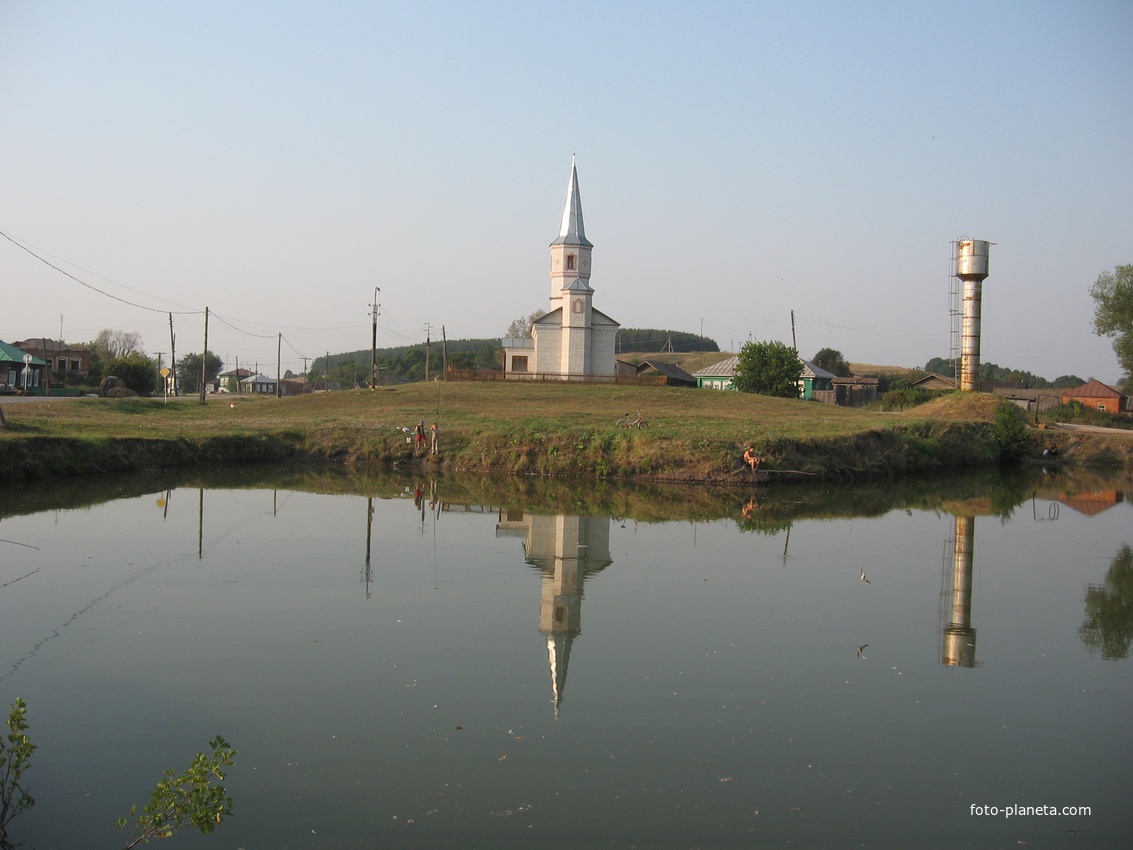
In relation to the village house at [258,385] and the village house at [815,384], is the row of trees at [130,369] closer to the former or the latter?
the village house at [258,385]

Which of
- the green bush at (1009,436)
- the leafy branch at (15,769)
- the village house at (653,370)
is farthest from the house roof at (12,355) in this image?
the leafy branch at (15,769)

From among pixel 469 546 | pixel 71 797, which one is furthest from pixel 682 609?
pixel 71 797

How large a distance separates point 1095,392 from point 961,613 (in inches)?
2467

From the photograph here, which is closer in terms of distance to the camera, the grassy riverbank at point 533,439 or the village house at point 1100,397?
the grassy riverbank at point 533,439

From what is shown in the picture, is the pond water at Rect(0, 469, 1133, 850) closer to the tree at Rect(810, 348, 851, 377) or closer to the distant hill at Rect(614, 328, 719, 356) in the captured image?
the tree at Rect(810, 348, 851, 377)

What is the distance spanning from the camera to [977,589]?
1602 centimetres

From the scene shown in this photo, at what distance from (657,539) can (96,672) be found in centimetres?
1197

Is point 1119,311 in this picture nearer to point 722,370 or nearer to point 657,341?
point 722,370

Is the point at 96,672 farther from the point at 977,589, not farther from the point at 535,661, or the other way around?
the point at 977,589

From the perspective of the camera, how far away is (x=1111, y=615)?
1433 cm

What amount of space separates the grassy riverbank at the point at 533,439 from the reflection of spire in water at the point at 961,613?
34.4 feet

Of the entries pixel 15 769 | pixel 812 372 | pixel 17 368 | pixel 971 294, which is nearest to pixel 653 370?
pixel 812 372

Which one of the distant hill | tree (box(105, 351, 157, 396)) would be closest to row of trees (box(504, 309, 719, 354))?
the distant hill

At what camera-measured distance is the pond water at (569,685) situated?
296 inches
